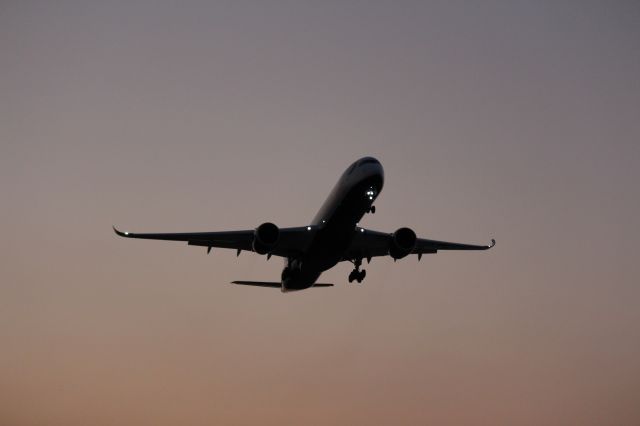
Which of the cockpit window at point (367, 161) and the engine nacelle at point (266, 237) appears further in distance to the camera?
the engine nacelle at point (266, 237)

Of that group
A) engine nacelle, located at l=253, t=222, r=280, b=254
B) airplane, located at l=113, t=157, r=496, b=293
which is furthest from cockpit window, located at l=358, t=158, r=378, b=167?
engine nacelle, located at l=253, t=222, r=280, b=254

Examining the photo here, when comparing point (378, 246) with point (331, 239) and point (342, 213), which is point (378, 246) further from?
point (342, 213)

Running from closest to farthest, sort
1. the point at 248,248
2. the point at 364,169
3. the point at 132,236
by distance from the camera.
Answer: the point at 364,169 < the point at 132,236 < the point at 248,248

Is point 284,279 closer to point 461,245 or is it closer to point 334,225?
point 334,225

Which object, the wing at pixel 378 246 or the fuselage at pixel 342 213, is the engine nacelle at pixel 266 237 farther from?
the wing at pixel 378 246

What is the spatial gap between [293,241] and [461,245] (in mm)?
13125

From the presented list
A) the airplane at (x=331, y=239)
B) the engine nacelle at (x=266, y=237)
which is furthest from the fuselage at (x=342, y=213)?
the engine nacelle at (x=266, y=237)

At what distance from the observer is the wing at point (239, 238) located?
4666 centimetres

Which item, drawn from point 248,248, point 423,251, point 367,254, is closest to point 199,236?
point 248,248

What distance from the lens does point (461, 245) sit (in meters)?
55.0

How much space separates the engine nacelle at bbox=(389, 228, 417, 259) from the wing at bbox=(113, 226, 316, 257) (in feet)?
16.9

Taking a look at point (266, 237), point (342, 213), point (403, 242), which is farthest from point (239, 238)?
point (403, 242)

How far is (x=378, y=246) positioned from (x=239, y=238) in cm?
850

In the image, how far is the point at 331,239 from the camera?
44281 mm
